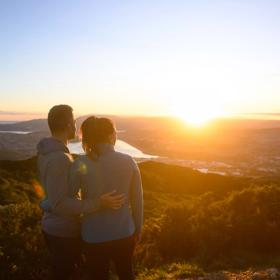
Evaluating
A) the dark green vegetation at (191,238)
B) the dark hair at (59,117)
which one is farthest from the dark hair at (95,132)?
the dark green vegetation at (191,238)

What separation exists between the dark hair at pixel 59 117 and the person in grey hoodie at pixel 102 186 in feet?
0.61

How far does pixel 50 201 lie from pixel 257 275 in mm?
5662

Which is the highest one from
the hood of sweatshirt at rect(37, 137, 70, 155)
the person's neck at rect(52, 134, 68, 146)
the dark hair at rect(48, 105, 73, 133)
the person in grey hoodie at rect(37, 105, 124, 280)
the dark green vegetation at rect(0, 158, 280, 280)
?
the dark hair at rect(48, 105, 73, 133)

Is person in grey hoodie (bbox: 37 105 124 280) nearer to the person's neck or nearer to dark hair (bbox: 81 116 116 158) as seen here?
the person's neck

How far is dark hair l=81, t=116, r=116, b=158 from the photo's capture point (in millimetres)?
3912

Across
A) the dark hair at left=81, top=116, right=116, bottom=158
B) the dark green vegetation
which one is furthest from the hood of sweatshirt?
the dark green vegetation

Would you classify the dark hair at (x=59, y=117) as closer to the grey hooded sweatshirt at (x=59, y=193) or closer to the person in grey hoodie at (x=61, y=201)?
the person in grey hoodie at (x=61, y=201)

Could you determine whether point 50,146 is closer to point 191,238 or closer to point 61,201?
point 61,201

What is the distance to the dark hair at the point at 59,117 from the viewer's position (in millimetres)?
3953

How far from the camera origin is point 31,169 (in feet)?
191

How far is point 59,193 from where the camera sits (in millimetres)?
3826

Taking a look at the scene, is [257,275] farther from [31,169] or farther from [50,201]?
[31,169]

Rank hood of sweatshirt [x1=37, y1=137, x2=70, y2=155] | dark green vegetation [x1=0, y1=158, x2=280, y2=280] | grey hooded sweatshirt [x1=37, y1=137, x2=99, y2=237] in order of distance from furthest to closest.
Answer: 1. dark green vegetation [x1=0, y1=158, x2=280, y2=280]
2. hood of sweatshirt [x1=37, y1=137, x2=70, y2=155]
3. grey hooded sweatshirt [x1=37, y1=137, x2=99, y2=237]

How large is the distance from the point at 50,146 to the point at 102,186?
2.12ft
